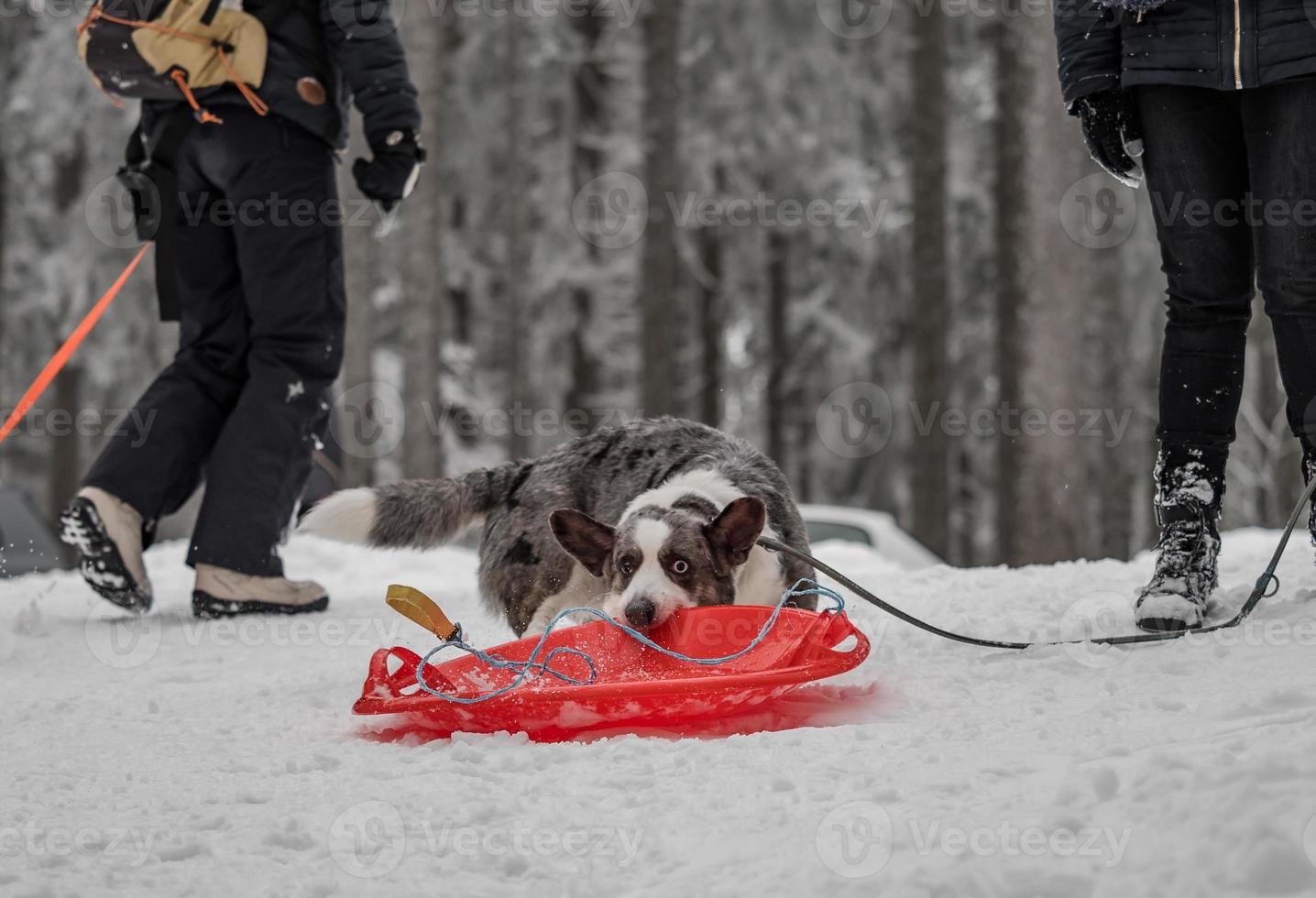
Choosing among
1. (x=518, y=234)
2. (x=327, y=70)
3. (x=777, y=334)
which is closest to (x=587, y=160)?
(x=518, y=234)

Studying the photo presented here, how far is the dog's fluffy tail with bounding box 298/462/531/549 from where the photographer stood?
4.30 m

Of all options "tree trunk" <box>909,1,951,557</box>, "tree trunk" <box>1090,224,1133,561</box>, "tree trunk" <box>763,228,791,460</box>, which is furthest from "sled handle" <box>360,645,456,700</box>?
"tree trunk" <box>763,228,791,460</box>

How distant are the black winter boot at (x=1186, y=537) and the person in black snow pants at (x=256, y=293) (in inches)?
127

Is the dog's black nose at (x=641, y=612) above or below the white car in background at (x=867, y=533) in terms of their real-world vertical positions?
above

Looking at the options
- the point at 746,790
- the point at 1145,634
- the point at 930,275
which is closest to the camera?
the point at 746,790

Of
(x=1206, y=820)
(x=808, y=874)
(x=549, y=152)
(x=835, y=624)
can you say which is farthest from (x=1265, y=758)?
(x=549, y=152)

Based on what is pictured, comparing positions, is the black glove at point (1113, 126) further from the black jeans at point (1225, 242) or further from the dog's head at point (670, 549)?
the dog's head at point (670, 549)

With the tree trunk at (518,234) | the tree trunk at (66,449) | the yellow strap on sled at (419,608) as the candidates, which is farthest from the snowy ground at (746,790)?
the tree trunk at (66,449)

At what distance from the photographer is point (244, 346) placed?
16.1 feet

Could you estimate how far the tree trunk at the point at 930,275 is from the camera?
47.4 feet

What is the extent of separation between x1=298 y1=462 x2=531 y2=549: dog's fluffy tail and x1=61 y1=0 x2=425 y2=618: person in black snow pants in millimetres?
509

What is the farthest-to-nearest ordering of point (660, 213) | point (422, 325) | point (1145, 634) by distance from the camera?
point (660, 213) → point (422, 325) → point (1145, 634)

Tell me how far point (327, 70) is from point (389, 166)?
495 millimetres

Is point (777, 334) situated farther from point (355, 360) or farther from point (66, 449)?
point (66, 449)
